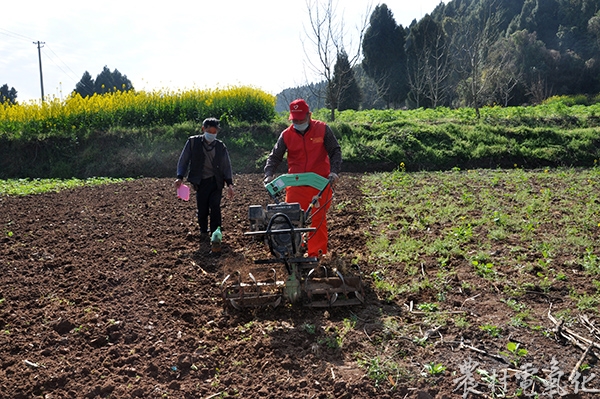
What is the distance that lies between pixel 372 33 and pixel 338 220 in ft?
126

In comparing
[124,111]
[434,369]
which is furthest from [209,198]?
[124,111]

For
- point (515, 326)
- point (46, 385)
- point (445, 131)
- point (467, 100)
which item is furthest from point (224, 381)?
point (467, 100)

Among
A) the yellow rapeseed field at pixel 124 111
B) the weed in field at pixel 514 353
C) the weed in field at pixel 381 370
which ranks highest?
the yellow rapeseed field at pixel 124 111

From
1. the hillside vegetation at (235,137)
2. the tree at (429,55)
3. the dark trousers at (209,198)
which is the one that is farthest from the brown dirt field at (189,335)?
the tree at (429,55)

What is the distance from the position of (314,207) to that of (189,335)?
1974 mm

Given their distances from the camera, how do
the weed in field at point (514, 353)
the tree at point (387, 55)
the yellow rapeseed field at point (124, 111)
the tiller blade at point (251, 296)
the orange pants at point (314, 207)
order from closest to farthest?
1. the weed in field at point (514, 353)
2. the tiller blade at point (251, 296)
3. the orange pants at point (314, 207)
4. the yellow rapeseed field at point (124, 111)
5. the tree at point (387, 55)

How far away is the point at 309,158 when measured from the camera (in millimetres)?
5984

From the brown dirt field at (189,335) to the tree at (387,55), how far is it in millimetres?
37392

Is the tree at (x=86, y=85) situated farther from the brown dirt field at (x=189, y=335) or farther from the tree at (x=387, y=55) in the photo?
the brown dirt field at (x=189, y=335)

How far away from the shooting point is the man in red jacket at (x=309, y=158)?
19.3ft

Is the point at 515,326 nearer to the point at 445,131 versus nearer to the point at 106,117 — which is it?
the point at 445,131

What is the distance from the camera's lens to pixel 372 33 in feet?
145

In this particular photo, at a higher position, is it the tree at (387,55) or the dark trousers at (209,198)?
the tree at (387,55)

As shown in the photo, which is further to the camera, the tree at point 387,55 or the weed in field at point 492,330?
the tree at point 387,55
